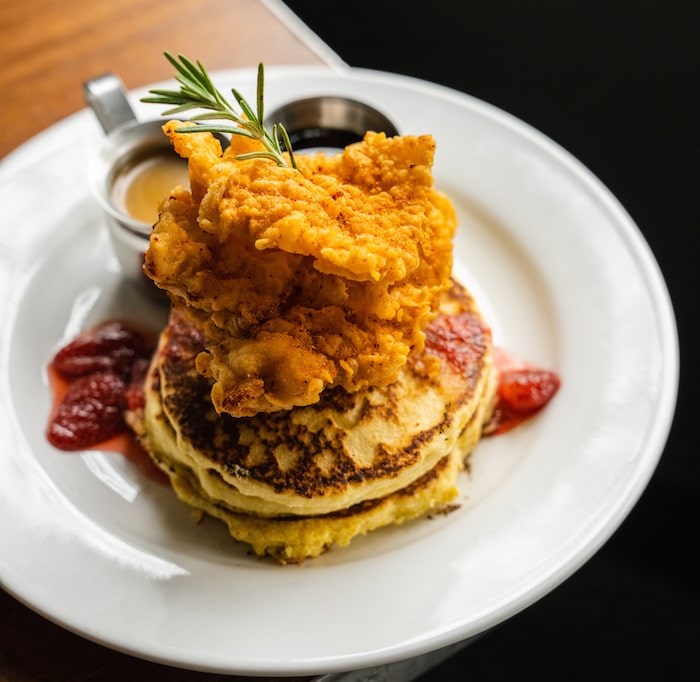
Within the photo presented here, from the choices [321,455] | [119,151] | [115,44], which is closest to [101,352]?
[119,151]

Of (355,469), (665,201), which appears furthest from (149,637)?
(665,201)

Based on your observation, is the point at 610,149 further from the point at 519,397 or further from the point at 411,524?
the point at 411,524

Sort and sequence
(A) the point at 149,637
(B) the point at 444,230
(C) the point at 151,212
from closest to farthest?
(A) the point at 149,637, (B) the point at 444,230, (C) the point at 151,212

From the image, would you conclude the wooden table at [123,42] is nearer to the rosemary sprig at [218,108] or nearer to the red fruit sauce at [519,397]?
the rosemary sprig at [218,108]

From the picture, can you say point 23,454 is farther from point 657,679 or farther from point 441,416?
point 657,679

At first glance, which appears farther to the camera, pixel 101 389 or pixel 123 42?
pixel 123 42
